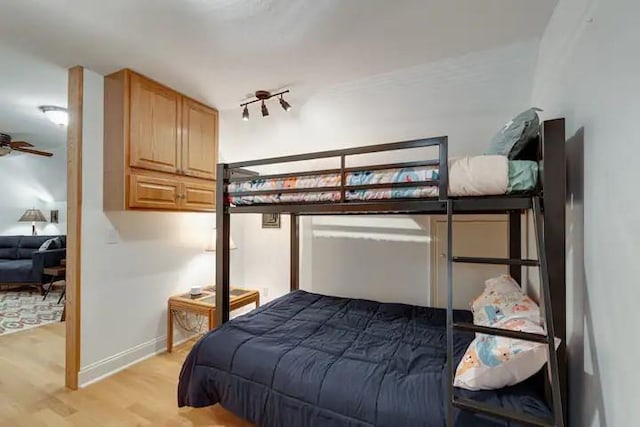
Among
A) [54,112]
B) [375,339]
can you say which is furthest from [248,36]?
[54,112]

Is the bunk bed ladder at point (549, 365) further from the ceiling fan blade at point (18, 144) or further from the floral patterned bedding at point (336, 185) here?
the ceiling fan blade at point (18, 144)

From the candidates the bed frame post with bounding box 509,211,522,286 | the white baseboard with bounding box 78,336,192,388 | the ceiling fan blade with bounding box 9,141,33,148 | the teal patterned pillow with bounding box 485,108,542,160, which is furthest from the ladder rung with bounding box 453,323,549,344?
the ceiling fan blade with bounding box 9,141,33,148

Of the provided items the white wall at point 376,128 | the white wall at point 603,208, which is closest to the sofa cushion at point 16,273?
the white wall at point 376,128

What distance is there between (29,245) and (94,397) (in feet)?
16.5

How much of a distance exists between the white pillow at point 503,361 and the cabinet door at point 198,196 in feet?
8.47

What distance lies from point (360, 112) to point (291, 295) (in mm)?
1862

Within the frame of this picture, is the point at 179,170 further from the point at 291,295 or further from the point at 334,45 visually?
the point at 334,45

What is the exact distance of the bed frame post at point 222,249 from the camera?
7.11 ft

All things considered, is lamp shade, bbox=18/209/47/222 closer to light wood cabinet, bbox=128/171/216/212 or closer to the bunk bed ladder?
light wood cabinet, bbox=128/171/216/212

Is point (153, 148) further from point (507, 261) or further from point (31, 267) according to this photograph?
point (31, 267)

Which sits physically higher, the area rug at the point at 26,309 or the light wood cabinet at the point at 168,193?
the light wood cabinet at the point at 168,193

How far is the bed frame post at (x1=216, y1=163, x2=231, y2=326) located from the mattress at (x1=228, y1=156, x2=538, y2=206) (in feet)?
0.38

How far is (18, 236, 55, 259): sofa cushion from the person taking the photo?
17.8 feet

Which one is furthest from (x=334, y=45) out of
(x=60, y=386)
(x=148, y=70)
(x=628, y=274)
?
(x=60, y=386)
